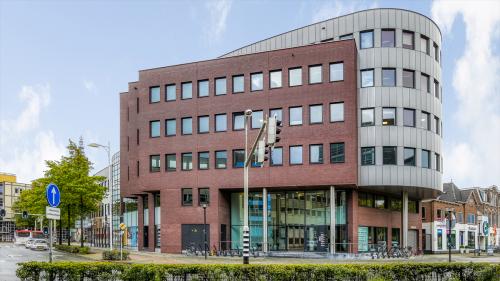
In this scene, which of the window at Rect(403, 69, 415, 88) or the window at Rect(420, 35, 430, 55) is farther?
the window at Rect(420, 35, 430, 55)

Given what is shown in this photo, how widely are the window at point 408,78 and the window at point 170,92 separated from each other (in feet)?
70.8

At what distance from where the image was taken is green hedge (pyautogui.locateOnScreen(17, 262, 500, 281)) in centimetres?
1855

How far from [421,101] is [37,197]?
45.8 metres

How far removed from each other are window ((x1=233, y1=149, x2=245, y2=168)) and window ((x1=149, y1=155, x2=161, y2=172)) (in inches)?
332

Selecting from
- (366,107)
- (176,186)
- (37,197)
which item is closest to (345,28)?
(366,107)

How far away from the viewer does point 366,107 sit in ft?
161

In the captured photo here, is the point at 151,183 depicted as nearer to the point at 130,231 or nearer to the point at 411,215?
the point at 130,231

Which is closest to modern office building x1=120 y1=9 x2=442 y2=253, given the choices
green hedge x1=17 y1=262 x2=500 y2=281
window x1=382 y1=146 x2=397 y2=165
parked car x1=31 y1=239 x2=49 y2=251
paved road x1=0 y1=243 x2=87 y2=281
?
window x1=382 y1=146 x2=397 y2=165

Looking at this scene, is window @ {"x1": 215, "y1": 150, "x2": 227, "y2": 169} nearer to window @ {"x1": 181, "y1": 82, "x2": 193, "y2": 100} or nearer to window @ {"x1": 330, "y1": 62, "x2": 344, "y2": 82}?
window @ {"x1": 181, "y1": 82, "x2": 193, "y2": 100}

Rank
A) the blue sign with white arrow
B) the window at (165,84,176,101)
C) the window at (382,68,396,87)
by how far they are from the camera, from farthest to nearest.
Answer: the window at (165,84,176,101) → the window at (382,68,396,87) → the blue sign with white arrow

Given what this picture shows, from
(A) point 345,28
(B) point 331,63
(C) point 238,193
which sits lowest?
(C) point 238,193

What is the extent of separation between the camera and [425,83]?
5138 cm

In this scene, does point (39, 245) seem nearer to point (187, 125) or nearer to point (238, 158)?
point (187, 125)

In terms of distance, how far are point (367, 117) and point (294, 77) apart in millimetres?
7203
